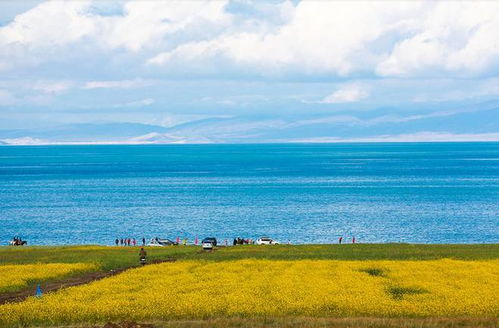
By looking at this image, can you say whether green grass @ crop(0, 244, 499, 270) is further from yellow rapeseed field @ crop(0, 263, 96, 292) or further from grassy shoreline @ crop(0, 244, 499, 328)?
yellow rapeseed field @ crop(0, 263, 96, 292)

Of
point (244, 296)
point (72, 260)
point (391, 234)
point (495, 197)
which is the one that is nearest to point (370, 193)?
point (495, 197)

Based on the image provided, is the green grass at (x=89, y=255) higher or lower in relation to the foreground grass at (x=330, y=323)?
higher

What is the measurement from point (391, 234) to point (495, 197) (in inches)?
2547

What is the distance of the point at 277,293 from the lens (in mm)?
41219

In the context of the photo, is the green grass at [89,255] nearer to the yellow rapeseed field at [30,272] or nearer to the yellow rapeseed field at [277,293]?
the yellow rapeseed field at [30,272]

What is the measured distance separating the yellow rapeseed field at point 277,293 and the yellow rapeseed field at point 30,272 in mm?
4618

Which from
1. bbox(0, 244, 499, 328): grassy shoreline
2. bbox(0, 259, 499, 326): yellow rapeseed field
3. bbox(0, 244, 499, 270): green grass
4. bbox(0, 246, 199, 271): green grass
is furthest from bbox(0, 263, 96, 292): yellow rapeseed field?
bbox(0, 259, 499, 326): yellow rapeseed field

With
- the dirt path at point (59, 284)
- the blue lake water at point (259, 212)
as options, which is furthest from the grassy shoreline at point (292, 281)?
the blue lake water at point (259, 212)

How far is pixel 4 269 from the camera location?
52.7m

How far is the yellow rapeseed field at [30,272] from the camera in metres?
46.6

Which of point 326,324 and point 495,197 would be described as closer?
point 326,324

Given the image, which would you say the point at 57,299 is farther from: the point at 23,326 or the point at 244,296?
the point at 244,296

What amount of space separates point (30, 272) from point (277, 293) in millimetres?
18948

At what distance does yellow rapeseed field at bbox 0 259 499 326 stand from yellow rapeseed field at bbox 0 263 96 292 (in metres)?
4.62
